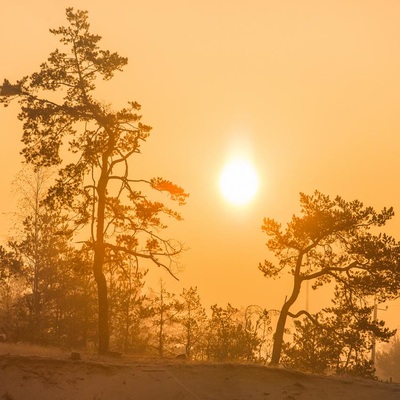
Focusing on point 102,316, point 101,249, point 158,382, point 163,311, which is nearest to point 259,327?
point 163,311

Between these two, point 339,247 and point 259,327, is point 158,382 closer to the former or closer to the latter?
point 339,247

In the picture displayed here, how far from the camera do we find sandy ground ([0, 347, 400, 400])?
21359mm

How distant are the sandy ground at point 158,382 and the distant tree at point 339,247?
625 cm

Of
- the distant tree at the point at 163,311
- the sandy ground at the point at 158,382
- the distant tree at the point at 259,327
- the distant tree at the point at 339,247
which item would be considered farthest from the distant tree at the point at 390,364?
the sandy ground at the point at 158,382

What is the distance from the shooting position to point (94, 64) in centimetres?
2836

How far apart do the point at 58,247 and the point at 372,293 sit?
24.4 meters

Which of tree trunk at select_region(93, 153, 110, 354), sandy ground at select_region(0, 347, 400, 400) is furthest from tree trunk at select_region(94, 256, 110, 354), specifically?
sandy ground at select_region(0, 347, 400, 400)

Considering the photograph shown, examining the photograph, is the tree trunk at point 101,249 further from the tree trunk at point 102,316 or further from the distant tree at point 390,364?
the distant tree at point 390,364

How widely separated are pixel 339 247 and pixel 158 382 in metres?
14.1

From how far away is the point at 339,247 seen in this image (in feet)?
107

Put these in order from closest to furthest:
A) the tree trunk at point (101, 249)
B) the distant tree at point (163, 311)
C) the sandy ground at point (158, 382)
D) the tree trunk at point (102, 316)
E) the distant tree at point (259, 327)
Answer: the sandy ground at point (158, 382) → the tree trunk at point (102, 316) → the tree trunk at point (101, 249) → the distant tree at point (259, 327) → the distant tree at point (163, 311)

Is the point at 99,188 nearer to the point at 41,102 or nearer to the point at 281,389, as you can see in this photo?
the point at 41,102

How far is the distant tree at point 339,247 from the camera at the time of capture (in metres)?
31.5

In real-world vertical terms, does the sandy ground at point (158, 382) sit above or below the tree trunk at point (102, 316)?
below
